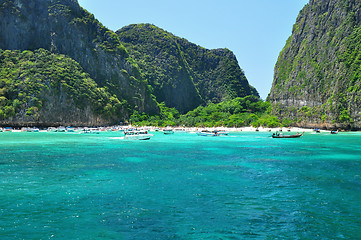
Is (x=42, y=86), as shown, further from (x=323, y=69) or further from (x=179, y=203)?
(x=179, y=203)

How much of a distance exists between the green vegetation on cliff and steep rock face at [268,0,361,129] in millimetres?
108371

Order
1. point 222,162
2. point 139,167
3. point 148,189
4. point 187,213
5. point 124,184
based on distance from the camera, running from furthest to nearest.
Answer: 1. point 222,162
2. point 139,167
3. point 124,184
4. point 148,189
5. point 187,213

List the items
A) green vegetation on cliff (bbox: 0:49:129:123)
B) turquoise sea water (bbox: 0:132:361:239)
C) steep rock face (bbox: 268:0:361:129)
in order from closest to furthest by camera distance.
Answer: turquoise sea water (bbox: 0:132:361:239), steep rock face (bbox: 268:0:361:129), green vegetation on cliff (bbox: 0:49:129:123)

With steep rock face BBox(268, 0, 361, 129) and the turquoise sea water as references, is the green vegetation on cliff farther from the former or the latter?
the turquoise sea water

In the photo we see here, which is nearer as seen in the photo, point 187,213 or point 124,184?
point 187,213

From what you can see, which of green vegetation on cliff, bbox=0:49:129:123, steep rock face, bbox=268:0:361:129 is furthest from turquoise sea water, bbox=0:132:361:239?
green vegetation on cliff, bbox=0:49:129:123

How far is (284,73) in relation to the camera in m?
189

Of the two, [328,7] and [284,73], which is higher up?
[328,7]

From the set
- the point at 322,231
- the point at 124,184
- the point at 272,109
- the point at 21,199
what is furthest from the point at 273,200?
the point at 272,109

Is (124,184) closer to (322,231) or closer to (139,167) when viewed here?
(139,167)

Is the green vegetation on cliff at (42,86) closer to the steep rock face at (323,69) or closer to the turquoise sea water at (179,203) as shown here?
the steep rock face at (323,69)

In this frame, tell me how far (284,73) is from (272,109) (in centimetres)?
2492

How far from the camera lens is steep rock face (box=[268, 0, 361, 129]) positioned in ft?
436

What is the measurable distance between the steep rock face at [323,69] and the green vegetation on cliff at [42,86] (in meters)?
108
